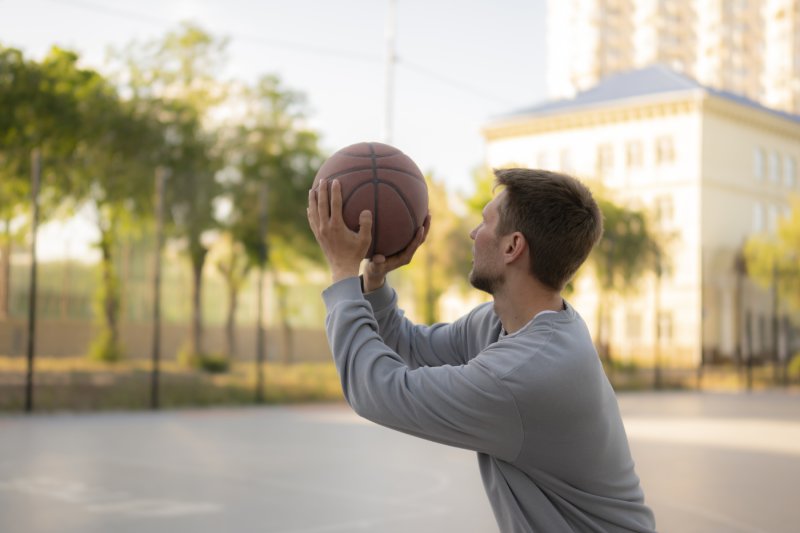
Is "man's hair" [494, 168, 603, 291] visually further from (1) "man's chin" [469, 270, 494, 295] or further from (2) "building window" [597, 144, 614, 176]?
(2) "building window" [597, 144, 614, 176]

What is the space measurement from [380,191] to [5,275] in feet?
94.6

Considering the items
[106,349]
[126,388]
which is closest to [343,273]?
[126,388]

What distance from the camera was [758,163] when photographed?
58.2 m

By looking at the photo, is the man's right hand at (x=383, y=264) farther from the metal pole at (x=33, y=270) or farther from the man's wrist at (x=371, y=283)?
the metal pole at (x=33, y=270)

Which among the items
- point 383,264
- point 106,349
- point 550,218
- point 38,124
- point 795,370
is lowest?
point 795,370

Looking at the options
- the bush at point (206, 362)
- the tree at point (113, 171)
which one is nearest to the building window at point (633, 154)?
the bush at point (206, 362)

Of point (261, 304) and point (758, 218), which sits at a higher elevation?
point (758, 218)

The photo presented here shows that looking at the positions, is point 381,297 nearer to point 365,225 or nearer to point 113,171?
point 365,225

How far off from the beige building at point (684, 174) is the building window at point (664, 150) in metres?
0.05

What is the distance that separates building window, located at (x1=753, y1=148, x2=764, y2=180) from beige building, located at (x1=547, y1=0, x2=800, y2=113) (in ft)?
116

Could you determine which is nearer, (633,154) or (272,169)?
(272,169)

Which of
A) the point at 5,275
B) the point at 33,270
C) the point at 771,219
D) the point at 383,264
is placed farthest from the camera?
the point at 771,219

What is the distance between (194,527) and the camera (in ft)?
27.4

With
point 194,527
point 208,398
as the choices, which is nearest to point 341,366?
point 194,527
